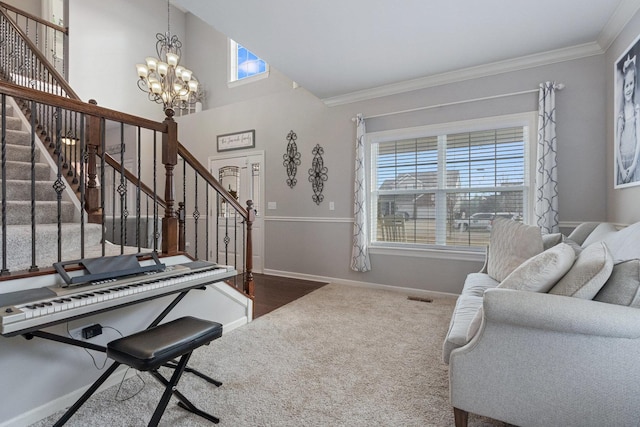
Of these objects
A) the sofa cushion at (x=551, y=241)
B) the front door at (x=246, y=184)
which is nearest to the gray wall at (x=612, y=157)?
the sofa cushion at (x=551, y=241)

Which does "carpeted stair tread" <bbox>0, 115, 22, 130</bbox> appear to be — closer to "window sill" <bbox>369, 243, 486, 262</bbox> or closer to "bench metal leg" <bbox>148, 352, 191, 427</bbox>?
"bench metal leg" <bbox>148, 352, 191, 427</bbox>

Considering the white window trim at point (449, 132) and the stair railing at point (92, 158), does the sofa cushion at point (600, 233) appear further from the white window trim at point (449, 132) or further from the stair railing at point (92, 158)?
the stair railing at point (92, 158)

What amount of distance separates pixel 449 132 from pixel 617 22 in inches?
61.8

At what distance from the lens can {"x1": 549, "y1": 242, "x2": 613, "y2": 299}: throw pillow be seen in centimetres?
129

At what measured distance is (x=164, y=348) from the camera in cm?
133

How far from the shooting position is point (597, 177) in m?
3.01

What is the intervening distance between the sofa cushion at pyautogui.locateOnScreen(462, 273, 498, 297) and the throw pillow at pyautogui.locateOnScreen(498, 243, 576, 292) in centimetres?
77

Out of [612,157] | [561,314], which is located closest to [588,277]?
[561,314]

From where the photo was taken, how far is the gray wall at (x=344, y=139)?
306 centimetres

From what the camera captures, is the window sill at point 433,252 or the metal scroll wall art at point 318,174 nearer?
the window sill at point 433,252

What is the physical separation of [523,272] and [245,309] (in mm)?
2211

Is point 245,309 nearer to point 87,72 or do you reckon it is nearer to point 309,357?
point 309,357

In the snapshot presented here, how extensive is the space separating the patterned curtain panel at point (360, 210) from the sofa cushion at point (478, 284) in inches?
62.0

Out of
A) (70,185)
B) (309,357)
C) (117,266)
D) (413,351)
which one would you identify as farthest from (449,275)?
(70,185)
